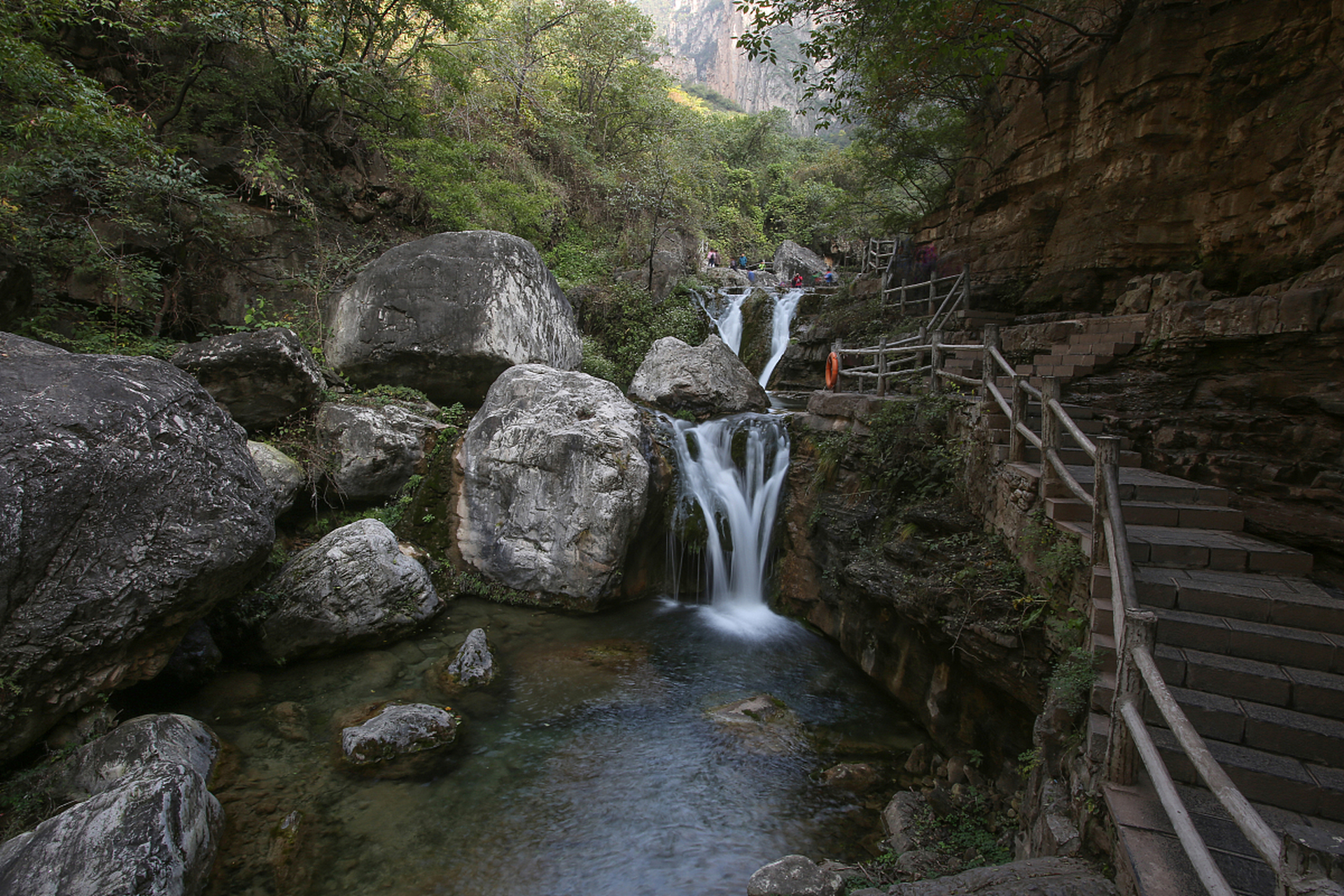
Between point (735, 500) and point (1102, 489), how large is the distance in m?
6.21

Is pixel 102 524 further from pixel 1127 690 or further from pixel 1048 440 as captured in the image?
pixel 1048 440

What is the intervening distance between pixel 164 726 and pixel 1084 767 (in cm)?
680

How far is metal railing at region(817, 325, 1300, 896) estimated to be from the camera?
208cm

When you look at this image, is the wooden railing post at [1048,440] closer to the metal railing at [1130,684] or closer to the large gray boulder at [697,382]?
the metal railing at [1130,684]

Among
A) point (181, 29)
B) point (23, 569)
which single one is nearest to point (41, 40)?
point (181, 29)

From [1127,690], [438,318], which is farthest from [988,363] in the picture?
[438,318]

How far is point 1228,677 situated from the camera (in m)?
3.43

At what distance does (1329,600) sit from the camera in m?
3.80

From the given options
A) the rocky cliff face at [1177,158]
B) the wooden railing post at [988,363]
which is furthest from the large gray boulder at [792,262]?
the wooden railing post at [988,363]

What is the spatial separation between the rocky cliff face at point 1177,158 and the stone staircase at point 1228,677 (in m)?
3.40

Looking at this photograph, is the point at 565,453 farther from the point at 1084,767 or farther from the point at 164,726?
the point at 1084,767

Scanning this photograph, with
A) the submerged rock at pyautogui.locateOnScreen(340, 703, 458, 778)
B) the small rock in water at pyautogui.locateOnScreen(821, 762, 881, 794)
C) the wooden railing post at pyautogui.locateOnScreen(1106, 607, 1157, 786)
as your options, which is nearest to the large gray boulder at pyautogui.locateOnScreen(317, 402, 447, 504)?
the submerged rock at pyautogui.locateOnScreen(340, 703, 458, 778)

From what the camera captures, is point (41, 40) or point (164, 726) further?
point (41, 40)

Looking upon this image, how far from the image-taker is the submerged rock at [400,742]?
17.5 ft
